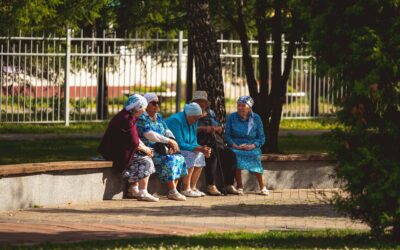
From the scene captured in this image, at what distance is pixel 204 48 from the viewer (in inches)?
719

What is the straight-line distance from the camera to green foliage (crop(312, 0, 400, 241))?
11016mm

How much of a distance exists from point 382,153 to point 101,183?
4.85 m

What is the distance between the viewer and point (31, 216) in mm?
13289

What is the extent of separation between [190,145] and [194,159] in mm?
251

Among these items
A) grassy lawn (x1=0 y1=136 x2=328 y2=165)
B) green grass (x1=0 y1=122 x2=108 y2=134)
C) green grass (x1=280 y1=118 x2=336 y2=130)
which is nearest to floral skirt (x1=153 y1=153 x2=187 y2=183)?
grassy lawn (x1=0 y1=136 x2=328 y2=165)

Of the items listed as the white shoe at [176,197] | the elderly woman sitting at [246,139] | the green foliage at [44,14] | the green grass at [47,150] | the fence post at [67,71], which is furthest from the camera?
the fence post at [67,71]

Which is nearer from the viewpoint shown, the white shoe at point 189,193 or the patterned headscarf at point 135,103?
the patterned headscarf at point 135,103

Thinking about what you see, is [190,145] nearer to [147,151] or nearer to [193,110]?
[193,110]

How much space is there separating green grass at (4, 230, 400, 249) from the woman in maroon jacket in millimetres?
3304

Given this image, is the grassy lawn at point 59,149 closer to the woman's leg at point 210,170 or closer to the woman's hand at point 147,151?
the woman's leg at point 210,170

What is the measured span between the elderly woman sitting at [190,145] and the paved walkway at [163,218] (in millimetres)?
331

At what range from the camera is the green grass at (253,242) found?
10.8 metres

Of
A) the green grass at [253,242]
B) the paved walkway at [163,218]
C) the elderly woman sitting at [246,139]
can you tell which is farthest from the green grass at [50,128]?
the green grass at [253,242]

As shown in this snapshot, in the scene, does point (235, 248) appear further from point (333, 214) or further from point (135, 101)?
point (135, 101)
